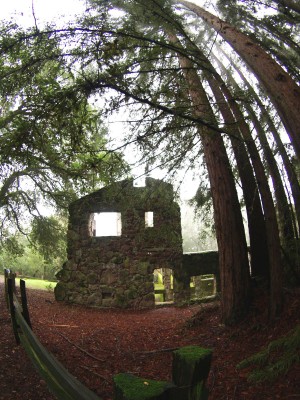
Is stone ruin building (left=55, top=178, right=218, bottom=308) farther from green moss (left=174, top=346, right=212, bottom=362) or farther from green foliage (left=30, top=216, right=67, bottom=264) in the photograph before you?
green moss (left=174, top=346, right=212, bottom=362)

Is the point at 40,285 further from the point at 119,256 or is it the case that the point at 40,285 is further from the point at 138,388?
the point at 138,388

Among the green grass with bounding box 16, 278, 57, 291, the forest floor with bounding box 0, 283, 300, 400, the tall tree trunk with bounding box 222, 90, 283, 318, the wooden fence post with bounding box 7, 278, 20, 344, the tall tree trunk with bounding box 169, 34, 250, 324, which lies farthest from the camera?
the green grass with bounding box 16, 278, 57, 291

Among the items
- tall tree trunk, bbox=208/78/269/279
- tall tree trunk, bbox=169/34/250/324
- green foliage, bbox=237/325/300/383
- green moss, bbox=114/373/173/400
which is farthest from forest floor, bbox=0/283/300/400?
green moss, bbox=114/373/173/400

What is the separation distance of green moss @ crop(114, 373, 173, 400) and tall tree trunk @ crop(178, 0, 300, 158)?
3.47 metres

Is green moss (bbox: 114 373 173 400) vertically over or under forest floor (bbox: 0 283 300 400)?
over

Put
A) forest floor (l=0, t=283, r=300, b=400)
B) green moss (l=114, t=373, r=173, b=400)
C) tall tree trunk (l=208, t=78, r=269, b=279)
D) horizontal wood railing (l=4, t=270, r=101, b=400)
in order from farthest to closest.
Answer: tall tree trunk (l=208, t=78, r=269, b=279) < forest floor (l=0, t=283, r=300, b=400) < horizontal wood railing (l=4, t=270, r=101, b=400) < green moss (l=114, t=373, r=173, b=400)

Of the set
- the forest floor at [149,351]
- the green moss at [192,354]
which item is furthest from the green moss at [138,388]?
the forest floor at [149,351]

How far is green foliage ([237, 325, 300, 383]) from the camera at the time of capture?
11.4 ft

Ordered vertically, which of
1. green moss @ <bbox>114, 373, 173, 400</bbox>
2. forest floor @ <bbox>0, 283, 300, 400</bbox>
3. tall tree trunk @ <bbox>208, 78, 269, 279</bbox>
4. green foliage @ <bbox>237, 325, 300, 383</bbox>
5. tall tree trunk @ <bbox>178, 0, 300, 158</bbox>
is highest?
tall tree trunk @ <bbox>178, 0, 300, 158</bbox>

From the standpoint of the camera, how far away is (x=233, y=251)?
18.8 ft

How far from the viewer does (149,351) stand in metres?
5.39

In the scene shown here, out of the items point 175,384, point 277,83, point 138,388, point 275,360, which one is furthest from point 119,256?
point 138,388

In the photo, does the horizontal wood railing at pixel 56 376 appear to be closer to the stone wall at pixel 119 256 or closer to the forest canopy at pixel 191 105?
the forest canopy at pixel 191 105

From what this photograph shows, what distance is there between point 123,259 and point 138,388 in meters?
11.1
